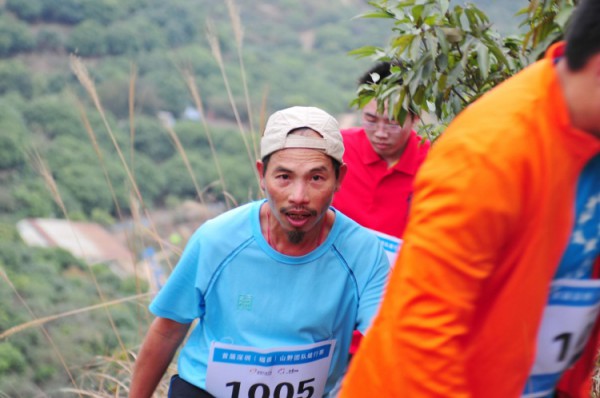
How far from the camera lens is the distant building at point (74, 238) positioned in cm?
1270

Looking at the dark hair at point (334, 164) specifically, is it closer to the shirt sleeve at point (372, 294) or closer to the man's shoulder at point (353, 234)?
the man's shoulder at point (353, 234)

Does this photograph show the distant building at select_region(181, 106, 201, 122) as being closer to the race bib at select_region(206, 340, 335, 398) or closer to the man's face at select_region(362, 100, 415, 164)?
the man's face at select_region(362, 100, 415, 164)

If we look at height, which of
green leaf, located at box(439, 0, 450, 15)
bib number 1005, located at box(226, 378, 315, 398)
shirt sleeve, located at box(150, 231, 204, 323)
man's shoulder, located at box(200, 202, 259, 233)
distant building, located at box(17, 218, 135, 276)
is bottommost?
distant building, located at box(17, 218, 135, 276)

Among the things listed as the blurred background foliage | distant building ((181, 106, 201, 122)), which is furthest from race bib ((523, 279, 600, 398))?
distant building ((181, 106, 201, 122))

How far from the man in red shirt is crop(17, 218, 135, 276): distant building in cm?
860

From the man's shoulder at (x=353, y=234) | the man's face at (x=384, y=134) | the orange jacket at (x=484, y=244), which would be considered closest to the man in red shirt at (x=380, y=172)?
the man's face at (x=384, y=134)

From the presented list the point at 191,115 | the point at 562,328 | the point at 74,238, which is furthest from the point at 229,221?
the point at 191,115

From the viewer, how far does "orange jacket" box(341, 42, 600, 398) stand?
1.36 metres

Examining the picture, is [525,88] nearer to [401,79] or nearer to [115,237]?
[401,79]

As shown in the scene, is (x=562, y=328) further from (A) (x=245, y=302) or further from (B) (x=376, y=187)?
(B) (x=376, y=187)

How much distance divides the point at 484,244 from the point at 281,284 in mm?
1151

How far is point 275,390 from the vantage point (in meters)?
2.49

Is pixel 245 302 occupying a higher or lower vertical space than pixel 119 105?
higher

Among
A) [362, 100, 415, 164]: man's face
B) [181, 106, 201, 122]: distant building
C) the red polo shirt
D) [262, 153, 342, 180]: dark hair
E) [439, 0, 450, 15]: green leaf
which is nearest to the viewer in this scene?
[439, 0, 450, 15]: green leaf
